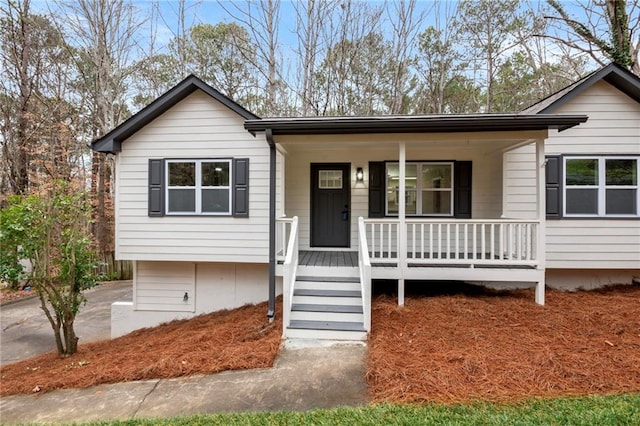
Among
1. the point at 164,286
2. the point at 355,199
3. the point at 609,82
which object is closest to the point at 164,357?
the point at 164,286

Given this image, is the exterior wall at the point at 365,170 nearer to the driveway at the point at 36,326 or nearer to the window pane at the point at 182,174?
the window pane at the point at 182,174

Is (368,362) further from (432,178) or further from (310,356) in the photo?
(432,178)

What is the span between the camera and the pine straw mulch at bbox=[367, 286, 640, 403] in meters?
3.32

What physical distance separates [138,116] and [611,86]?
391 inches

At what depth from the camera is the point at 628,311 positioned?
5121 mm

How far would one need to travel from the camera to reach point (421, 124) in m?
5.20

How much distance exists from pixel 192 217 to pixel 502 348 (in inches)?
241

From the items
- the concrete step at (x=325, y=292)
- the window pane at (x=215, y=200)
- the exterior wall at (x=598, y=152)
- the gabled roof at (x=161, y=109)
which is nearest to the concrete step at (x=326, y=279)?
the concrete step at (x=325, y=292)

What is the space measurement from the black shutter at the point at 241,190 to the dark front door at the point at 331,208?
5.60 ft

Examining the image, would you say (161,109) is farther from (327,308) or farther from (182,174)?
(327,308)

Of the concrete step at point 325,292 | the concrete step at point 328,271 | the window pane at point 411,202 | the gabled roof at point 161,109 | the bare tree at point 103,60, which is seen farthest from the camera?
the bare tree at point 103,60

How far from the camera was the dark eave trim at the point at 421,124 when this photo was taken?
5066 mm

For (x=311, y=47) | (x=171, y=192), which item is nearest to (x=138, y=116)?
(x=171, y=192)

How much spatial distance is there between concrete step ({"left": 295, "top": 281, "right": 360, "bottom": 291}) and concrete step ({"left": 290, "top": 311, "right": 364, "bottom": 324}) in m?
0.57
